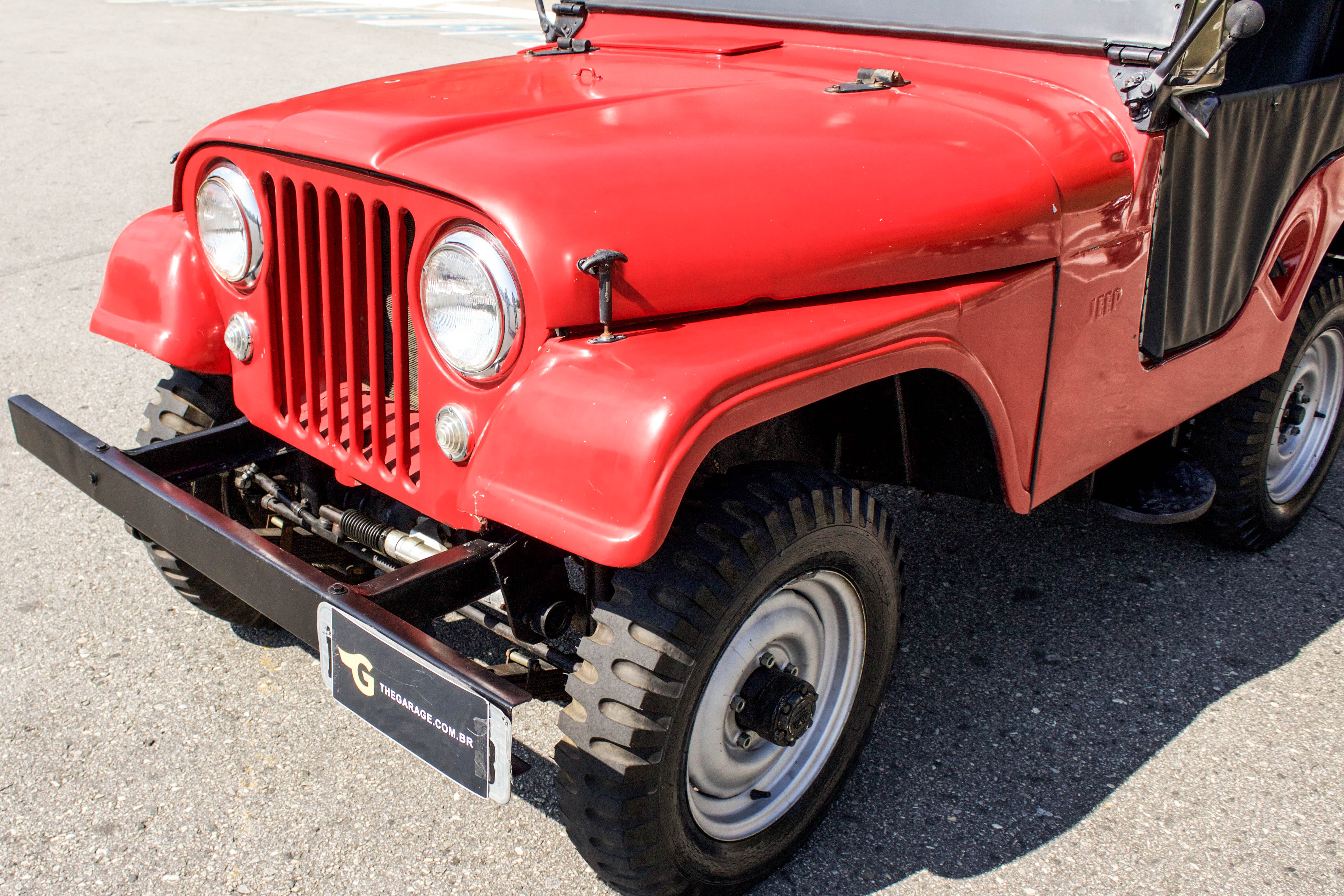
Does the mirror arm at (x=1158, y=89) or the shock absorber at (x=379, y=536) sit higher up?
the mirror arm at (x=1158, y=89)

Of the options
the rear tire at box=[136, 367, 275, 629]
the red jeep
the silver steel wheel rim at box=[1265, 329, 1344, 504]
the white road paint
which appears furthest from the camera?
the white road paint

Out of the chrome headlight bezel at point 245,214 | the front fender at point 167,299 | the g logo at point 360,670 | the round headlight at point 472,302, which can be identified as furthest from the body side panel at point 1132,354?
the front fender at point 167,299

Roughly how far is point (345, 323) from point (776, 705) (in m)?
1.04

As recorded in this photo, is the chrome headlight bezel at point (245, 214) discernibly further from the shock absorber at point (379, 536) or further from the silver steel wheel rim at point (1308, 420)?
the silver steel wheel rim at point (1308, 420)

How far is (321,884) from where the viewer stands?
7.18ft

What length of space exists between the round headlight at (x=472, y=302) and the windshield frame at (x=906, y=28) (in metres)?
1.31

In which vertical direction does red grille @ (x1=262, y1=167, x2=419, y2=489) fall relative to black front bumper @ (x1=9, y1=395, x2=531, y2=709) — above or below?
above

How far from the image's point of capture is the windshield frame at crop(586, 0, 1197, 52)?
235cm

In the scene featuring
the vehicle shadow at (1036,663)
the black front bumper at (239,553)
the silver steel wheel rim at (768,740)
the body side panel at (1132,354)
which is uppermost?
the body side panel at (1132,354)

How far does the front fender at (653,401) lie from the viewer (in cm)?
159

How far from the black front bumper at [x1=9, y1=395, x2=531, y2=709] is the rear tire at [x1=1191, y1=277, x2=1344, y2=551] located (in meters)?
2.28

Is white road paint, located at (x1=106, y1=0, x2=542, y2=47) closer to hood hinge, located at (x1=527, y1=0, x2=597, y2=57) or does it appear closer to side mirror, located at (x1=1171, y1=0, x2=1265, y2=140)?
hood hinge, located at (x1=527, y1=0, x2=597, y2=57)

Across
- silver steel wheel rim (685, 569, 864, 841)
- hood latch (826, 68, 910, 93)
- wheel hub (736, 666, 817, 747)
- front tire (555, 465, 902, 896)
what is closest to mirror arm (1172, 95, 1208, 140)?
hood latch (826, 68, 910, 93)

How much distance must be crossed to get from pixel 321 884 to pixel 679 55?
1982mm
